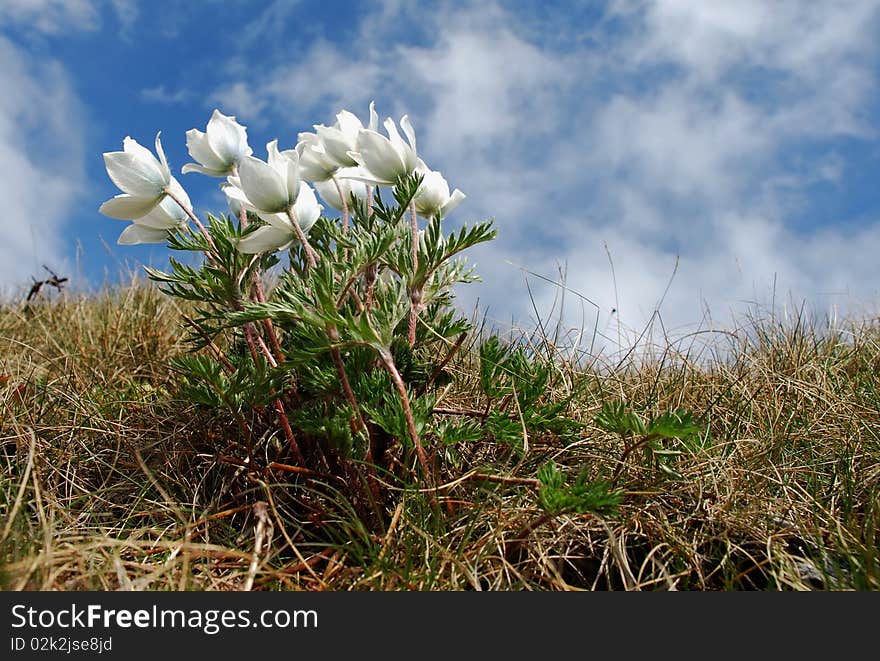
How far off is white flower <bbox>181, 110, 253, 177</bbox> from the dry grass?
31.2 inches

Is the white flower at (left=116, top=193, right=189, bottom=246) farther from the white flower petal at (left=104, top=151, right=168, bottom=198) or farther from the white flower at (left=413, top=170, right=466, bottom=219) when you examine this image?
the white flower at (left=413, top=170, right=466, bottom=219)

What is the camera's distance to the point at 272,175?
1.69 metres

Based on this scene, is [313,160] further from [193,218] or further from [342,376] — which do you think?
[342,376]

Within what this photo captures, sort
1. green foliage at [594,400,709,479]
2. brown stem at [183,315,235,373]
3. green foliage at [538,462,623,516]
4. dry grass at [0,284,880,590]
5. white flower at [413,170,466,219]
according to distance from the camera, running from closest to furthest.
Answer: green foliage at [538,462,623,516] → green foliage at [594,400,709,479] → dry grass at [0,284,880,590] → brown stem at [183,315,235,373] → white flower at [413,170,466,219]

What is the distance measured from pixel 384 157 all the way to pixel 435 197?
0.85 feet

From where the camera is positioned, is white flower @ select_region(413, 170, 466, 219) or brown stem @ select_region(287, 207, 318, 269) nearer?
brown stem @ select_region(287, 207, 318, 269)

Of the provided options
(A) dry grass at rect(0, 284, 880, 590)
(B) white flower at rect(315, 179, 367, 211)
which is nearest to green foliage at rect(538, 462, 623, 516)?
(A) dry grass at rect(0, 284, 880, 590)

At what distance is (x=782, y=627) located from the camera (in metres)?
1.45

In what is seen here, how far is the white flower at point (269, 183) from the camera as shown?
5.52 ft

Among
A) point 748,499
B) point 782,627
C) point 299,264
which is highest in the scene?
point 299,264

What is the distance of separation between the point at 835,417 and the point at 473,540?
1638 millimetres

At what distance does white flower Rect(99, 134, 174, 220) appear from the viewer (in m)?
1.75

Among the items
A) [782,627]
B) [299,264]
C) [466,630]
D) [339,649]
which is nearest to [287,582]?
[339,649]

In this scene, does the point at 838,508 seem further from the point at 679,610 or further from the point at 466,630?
the point at 466,630
